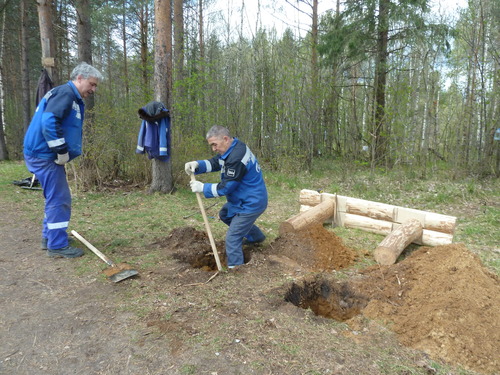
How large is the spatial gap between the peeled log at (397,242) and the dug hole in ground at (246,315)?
27cm

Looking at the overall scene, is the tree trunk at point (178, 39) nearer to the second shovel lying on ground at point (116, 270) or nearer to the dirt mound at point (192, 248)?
the dirt mound at point (192, 248)

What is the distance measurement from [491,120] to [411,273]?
26.6 feet

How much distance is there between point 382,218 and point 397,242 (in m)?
1.08

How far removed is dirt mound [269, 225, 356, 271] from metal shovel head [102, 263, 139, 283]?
1764 mm

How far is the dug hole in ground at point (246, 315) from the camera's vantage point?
245cm

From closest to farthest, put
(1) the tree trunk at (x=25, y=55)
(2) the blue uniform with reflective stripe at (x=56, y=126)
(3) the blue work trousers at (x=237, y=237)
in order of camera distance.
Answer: (2) the blue uniform with reflective stripe at (x=56, y=126)
(3) the blue work trousers at (x=237, y=237)
(1) the tree trunk at (x=25, y=55)

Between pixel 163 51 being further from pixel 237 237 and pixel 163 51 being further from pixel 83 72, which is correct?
pixel 237 237

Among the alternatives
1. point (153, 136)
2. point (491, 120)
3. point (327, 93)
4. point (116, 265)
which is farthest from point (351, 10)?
point (116, 265)

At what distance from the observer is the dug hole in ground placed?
8.03 feet

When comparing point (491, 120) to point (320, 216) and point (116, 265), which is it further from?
point (116, 265)

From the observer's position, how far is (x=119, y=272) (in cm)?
378

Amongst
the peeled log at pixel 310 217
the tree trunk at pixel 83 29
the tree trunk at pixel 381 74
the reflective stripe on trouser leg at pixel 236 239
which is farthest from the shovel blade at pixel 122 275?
the tree trunk at pixel 381 74

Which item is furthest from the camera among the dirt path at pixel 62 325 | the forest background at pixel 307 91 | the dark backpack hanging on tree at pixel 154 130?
the forest background at pixel 307 91

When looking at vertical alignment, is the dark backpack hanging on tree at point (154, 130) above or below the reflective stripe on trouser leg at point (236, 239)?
above
